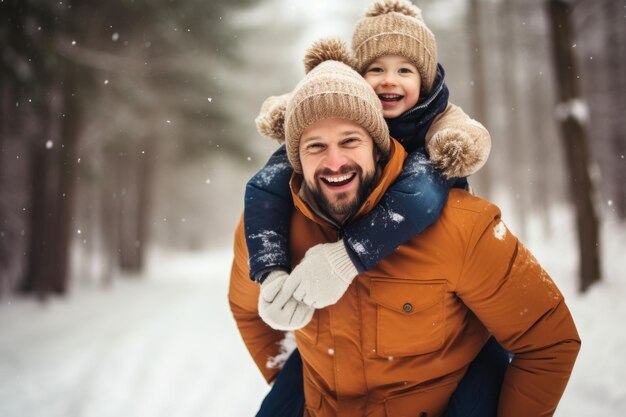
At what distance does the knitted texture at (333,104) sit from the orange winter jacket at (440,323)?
0.53ft

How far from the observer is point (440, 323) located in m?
1.87

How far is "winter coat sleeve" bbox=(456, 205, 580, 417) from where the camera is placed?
175 cm

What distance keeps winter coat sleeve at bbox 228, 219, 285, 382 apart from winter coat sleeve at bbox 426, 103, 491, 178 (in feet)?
4.27

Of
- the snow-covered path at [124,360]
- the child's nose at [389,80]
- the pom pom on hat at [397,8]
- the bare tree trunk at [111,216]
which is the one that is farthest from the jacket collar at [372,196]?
the bare tree trunk at [111,216]

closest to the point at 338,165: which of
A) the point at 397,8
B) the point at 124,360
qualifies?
the point at 397,8

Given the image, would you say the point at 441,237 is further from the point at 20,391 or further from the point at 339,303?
the point at 20,391

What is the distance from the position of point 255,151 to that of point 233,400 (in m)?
9.33

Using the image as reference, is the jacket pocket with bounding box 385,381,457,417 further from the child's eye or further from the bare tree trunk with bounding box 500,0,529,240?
the bare tree trunk with bounding box 500,0,529,240

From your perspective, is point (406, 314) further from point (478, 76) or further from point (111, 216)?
point (111, 216)

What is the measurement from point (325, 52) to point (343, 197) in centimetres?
88

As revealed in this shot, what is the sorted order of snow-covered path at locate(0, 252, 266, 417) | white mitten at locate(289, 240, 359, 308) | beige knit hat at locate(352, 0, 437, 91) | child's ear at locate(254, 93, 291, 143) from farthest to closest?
snow-covered path at locate(0, 252, 266, 417) → beige knit hat at locate(352, 0, 437, 91) → child's ear at locate(254, 93, 291, 143) → white mitten at locate(289, 240, 359, 308)

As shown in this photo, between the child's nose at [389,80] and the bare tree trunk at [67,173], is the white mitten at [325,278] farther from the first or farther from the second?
the bare tree trunk at [67,173]

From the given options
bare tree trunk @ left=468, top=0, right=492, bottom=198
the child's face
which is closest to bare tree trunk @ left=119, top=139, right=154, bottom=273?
bare tree trunk @ left=468, top=0, right=492, bottom=198

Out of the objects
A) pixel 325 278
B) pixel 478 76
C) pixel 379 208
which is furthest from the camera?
pixel 478 76
